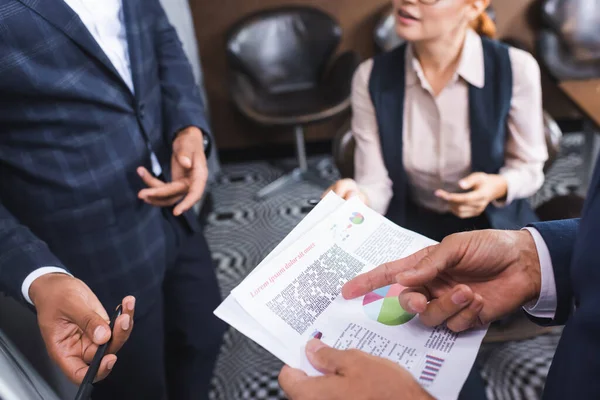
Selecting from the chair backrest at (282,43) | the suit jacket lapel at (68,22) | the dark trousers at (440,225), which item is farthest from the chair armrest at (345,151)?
the chair backrest at (282,43)

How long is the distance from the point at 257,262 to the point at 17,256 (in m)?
0.45

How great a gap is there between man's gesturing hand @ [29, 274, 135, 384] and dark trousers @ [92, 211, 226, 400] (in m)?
0.23

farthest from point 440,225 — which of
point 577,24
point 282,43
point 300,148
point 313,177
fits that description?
point 577,24

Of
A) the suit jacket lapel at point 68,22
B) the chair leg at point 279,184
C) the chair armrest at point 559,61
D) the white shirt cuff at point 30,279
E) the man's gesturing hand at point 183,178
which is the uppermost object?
the suit jacket lapel at point 68,22

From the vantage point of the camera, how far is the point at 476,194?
1.13 metres

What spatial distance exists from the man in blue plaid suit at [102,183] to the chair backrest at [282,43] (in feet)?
5.38

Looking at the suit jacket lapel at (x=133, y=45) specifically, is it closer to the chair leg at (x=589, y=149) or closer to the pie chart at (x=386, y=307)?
the pie chart at (x=386, y=307)

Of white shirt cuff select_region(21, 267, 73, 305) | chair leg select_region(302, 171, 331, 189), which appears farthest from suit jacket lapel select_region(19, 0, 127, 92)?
chair leg select_region(302, 171, 331, 189)

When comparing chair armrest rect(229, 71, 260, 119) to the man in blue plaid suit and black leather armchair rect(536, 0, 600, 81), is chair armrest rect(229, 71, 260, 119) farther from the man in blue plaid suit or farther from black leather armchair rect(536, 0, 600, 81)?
black leather armchair rect(536, 0, 600, 81)

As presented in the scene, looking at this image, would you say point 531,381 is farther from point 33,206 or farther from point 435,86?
point 33,206

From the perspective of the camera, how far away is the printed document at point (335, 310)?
62 cm

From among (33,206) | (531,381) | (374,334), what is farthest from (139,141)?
(531,381)

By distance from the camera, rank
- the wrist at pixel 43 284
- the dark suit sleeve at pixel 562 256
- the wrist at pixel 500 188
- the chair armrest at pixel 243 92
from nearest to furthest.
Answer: the dark suit sleeve at pixel 562 256, the wrist at pixel 43 284, the wrist at pixel 500 188, the chair armrest at pixel 243 92

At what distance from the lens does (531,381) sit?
1.63 metres
